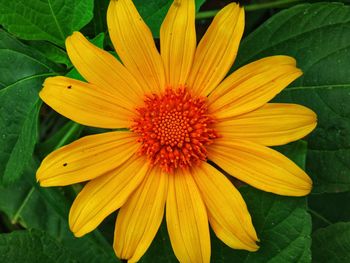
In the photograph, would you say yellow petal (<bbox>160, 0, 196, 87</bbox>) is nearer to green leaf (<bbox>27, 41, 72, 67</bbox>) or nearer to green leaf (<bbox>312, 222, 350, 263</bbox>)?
green leaf (<bbox>27, 41, 72, 67</bbox>)

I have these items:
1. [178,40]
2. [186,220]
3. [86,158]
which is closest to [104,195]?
[86,158]

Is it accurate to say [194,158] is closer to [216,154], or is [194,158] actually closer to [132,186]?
[216,154]

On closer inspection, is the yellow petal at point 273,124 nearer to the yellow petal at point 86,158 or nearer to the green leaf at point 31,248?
the yellow petal at point 86,158

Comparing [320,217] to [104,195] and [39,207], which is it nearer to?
[104,195]

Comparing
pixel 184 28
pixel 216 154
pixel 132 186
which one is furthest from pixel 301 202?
pixel 184 28

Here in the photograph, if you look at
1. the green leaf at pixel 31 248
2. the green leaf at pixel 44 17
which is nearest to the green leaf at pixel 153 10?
the green leaf at pixel 44 17

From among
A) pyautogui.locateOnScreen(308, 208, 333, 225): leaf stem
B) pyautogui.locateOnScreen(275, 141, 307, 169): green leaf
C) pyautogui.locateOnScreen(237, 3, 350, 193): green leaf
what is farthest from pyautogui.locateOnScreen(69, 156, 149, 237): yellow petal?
pyautogui.locateOnScreen(308, 208, 333, 225): leaf stem
